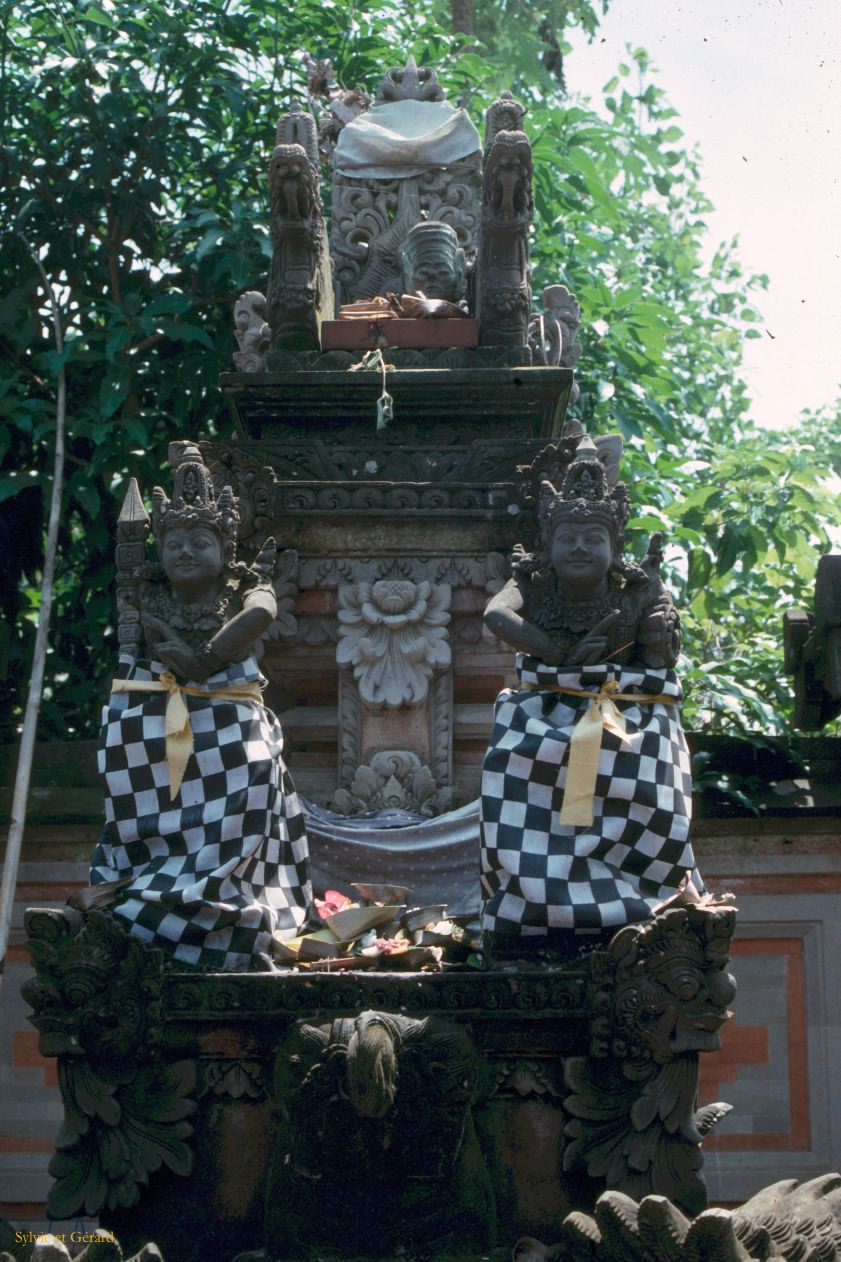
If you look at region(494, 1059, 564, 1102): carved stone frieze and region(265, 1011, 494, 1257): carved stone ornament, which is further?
region(494, 1059, 564, 1102): carved stone frieze

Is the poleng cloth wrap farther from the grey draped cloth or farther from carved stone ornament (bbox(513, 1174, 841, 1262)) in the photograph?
carved stone ornament (bbox(513, 1174, 841, 1262))

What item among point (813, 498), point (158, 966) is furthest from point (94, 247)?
point (158, 966)

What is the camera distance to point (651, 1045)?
23.6 feet

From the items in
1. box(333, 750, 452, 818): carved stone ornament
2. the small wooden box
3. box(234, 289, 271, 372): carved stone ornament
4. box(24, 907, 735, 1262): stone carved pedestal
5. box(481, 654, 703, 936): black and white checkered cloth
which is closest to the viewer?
box(24, 907, 735, 1262): stone carved pedestal

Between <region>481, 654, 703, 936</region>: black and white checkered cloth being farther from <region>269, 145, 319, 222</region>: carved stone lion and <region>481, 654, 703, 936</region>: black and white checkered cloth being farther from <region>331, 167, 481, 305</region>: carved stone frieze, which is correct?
<region>331, 167, 481, 305</region>: carved stone frieze

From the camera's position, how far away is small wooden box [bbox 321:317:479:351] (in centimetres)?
1008

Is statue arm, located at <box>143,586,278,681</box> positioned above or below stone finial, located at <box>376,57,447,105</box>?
below

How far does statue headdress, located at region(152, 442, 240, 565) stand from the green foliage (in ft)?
12.2

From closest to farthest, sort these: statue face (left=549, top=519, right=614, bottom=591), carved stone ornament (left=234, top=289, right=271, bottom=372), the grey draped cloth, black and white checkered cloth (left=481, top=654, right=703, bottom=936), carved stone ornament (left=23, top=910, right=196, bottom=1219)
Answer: carved stone ornament (left=23, top=910, right=196, bottom=1219), black and white checkered cloth (left=481, top=654, right=703, bottom=936), statue face (left=549, top=519, right=614, bottom=591), the grey draped cloth, carved stone ornament (left=234, top=289, right=271, bottom=372)

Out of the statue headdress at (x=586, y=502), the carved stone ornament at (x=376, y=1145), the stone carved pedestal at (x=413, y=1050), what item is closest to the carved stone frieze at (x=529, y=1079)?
the stone carved pedestal at (x=413, y=1050)

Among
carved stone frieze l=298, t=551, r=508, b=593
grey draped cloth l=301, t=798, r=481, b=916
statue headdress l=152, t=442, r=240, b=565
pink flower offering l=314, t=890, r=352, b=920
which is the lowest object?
pink flower offering l=314, t=890, r=352, b=920

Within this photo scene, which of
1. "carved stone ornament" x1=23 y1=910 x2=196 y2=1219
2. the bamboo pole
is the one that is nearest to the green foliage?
the bamboo pole

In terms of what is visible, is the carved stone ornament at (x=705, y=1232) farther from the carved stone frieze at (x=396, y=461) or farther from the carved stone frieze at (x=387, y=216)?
the carved stone frieze at (x=387, y=216)

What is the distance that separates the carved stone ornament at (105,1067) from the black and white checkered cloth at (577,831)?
4.57 feet
